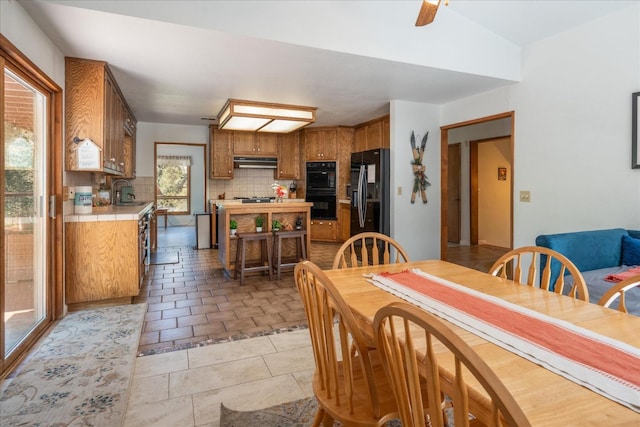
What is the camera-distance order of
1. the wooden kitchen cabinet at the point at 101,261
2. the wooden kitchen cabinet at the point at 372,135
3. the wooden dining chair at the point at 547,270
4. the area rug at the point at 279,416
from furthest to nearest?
the wooden kitchen cabinet at the point at 372,135 < the wooden kitchen cabinet at the point at 101,261 < the area rug at the point at 279,416 < the wooden dining chair at the point at 547,270

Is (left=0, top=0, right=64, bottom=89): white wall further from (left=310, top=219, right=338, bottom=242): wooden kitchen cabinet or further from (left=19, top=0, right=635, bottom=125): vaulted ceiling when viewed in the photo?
(left=310, top=219, right=338, bottom=242): wooden kitchen cabinet

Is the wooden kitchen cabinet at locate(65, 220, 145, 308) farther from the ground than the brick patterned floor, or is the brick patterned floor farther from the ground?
the wooden kitchen cabinet at locate(65, 220, 145, 308)

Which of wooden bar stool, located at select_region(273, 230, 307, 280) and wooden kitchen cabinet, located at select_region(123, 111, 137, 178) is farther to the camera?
wooden kitchen cabinet, located at select_region(123, 111, 137, 178)

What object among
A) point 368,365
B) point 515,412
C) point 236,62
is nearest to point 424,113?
point 236,62

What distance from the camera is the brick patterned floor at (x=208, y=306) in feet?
9.12

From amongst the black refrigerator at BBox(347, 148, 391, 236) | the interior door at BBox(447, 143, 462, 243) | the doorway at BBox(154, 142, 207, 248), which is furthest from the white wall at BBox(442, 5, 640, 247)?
the doorway at BBox(154, 142, 207, 248)

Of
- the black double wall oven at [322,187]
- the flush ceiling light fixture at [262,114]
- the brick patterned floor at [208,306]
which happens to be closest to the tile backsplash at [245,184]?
the black double wall oven at [322,187]

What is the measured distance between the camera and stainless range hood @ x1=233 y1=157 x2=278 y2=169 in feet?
22.7

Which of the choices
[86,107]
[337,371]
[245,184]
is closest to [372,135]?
[245,184]

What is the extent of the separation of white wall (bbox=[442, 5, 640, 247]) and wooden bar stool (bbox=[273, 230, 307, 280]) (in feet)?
8.24

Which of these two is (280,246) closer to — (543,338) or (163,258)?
(163,258)

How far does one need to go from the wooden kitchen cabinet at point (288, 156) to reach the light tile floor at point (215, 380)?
498cm

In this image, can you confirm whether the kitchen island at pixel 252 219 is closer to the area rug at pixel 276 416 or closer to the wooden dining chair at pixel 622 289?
the area rug at pixel 276 416

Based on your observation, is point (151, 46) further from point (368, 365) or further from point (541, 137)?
point (541, 137)
